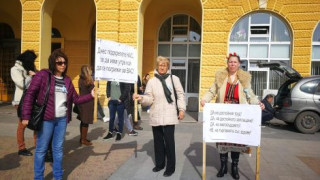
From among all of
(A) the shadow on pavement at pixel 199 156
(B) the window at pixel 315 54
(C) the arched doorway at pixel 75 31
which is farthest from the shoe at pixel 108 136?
(B) the window at pixel 315 54

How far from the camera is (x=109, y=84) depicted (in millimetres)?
6945

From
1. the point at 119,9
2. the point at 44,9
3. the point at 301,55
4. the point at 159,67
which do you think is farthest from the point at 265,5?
the point at 44,9

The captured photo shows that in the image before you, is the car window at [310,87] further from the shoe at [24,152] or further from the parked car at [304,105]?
the shoe at [24,152]

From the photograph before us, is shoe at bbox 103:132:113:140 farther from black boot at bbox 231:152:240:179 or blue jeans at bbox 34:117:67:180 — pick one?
black boot at bbox 231:152:240:179

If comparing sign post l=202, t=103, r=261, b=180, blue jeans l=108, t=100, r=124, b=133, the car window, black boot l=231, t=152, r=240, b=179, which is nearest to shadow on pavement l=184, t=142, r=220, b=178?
black boot l=231, t=152, r=240, b=179

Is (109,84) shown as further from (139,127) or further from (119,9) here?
(119,9)

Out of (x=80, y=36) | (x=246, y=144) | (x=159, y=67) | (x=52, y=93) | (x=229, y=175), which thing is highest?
(x=80, y=36)

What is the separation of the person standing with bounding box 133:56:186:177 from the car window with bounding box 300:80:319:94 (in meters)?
5.72

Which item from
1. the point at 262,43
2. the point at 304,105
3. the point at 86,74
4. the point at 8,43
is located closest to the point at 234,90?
the point at 86,74

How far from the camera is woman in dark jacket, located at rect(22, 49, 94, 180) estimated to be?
353 cm

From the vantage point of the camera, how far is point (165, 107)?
170 inches

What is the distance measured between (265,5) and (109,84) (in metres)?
7.32

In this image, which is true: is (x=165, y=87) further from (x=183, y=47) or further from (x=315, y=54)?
(x=183, y=47)

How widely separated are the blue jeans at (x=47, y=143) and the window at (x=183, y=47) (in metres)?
10.7
